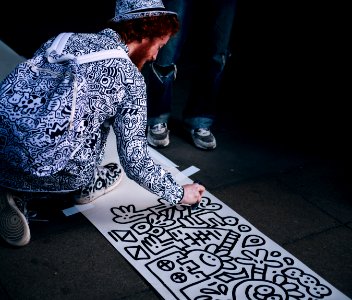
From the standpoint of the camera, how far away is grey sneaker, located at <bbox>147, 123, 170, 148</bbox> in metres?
3.51

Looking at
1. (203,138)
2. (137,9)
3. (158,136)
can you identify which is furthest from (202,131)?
(137,9)

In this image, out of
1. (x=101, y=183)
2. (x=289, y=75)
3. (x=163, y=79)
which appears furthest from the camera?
(x=289, y=75)

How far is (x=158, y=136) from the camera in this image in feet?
11.5

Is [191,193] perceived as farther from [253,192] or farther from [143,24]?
[143,24]

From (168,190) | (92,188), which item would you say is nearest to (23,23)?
(92,188)

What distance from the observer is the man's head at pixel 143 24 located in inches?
94.3

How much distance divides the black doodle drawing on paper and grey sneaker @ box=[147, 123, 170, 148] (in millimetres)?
685

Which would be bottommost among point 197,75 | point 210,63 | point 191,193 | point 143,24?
point 191,193

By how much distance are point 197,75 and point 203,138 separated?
1.34ft

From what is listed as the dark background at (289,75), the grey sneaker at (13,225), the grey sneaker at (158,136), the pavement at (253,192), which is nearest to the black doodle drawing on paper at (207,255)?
the pavement at (253,192)

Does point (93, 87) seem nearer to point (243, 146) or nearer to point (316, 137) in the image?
point (243, 146)

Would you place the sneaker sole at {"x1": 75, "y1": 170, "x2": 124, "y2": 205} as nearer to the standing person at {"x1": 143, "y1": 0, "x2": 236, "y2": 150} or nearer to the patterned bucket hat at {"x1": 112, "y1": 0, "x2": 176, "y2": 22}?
the standing person at {"x1": 143, "y1": 0, "x2": 236, "y2": 150}

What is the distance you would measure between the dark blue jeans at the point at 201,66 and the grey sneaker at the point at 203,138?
3 centimetres

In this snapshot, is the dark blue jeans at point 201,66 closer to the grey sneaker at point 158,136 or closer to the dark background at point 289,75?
the grey sneaker at point 158,136
